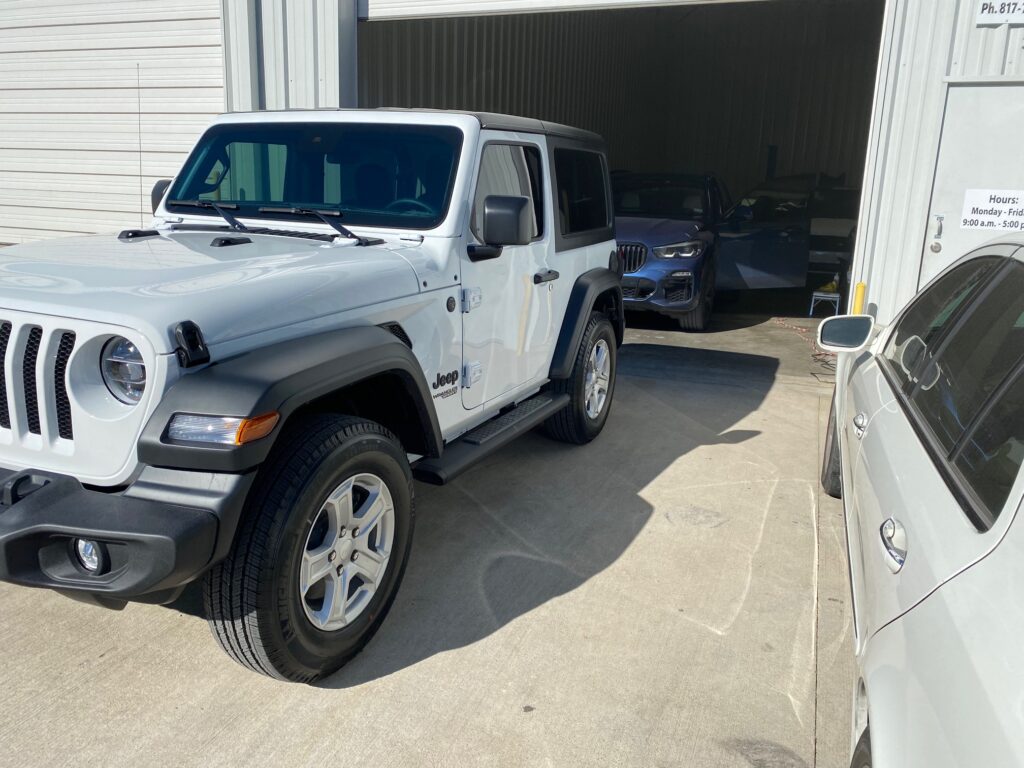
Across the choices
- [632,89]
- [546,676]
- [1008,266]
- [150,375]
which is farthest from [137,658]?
[632,89]

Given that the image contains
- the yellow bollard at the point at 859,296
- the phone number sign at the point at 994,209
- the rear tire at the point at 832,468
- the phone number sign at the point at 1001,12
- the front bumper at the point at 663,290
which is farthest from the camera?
the front bumper at the point at 663,290

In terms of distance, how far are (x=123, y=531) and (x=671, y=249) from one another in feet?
24.9

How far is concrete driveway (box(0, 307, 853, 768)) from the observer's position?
8.83ft

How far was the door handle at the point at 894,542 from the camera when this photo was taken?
1976 mm

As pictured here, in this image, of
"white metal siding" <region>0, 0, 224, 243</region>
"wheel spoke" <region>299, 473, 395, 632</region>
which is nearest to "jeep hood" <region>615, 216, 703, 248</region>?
"white metal siding" <region>0, 0, 224, 243</region>

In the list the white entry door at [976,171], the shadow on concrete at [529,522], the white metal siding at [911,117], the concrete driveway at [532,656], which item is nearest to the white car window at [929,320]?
the concrete driveway at [532,656]

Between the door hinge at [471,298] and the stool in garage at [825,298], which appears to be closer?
the door hinge at [471,298]

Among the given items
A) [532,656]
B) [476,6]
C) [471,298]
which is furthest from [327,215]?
[476,6]

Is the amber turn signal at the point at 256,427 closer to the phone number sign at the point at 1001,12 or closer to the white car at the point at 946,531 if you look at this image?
the white car at the point at 946,531

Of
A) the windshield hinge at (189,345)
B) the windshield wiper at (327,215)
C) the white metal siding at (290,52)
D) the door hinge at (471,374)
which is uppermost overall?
the white metal siding at (290,52)

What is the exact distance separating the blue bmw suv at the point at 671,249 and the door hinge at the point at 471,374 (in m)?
5.25

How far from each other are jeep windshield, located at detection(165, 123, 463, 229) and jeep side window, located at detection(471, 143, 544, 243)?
182mm

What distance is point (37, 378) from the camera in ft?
8.39

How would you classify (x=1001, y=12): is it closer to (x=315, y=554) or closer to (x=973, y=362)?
(x=973, y=362)
